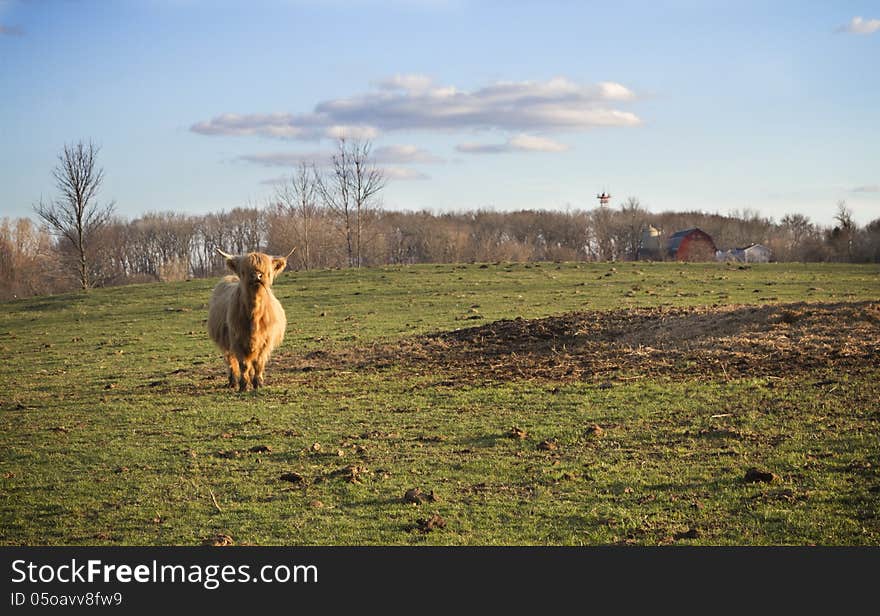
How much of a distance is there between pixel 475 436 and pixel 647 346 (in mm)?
7467

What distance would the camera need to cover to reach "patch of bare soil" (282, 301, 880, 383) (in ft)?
48.5

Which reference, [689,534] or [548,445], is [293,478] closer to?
[548,445]

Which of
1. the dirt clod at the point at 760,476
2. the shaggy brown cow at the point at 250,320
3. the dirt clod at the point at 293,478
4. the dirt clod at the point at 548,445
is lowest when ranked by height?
the dirt clod at the point at 293,478

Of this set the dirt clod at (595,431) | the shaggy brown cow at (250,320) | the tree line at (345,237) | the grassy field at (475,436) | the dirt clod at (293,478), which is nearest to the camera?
the grassy field at (475,436)

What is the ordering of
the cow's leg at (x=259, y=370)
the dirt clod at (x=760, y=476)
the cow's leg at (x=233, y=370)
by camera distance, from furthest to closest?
the cow's leg at (x=233, y=370), the cow's leg at (x=259, y=370), the dirt clod at (x=760, y=476)

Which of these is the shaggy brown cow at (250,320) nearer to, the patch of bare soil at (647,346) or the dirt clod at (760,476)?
the patch of bare soil at (647,346)

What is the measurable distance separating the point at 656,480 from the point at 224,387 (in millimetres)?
9879

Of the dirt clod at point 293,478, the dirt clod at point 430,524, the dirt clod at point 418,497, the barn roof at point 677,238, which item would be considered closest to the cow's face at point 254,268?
the dirt clod at point 293,478

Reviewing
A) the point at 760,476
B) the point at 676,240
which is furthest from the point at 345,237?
the point at 760,476

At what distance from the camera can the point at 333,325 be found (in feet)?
87.6

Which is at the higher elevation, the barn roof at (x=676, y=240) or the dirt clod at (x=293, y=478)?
the barn roof at (x=676, y=240)

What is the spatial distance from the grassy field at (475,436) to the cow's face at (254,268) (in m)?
2.07

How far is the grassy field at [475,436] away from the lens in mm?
7457

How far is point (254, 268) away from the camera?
15164mm
